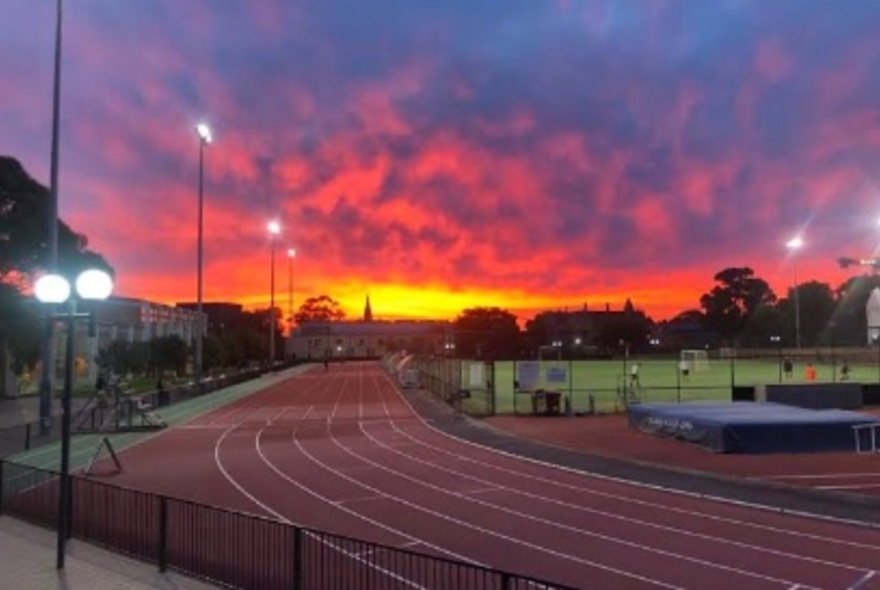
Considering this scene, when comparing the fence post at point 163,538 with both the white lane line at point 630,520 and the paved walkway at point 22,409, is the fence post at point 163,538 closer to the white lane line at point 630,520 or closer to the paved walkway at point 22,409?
the white lane line at point 630,520

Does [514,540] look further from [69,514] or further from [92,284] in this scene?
[92,284]

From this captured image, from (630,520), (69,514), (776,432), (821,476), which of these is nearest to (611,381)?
(776,432)

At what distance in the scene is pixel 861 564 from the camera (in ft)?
44.7

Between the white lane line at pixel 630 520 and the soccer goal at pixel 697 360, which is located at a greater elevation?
the soccer goal at pixel 697 360

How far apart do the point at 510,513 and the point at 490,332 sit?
117m

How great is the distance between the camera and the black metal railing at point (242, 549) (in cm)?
1096

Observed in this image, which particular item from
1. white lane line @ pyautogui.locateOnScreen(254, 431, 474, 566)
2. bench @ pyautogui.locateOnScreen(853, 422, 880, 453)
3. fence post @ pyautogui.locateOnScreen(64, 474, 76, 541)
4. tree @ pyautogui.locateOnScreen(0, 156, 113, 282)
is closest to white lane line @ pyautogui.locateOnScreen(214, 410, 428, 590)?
white lane line @ pyautogui.locateOnScreen(254, 431, 474, 566)

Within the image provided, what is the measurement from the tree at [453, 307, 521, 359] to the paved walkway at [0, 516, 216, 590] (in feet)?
352

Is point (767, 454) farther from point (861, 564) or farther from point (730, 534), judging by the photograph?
point (861, 564)

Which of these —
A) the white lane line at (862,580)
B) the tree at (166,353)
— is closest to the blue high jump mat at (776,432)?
the white lane line at (862,580)

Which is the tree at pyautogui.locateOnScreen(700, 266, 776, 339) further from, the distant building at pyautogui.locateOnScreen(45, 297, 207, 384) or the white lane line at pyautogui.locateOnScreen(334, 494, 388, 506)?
the white lane line at pyautogui.locateOnScreen(334, 494, 388, 506)

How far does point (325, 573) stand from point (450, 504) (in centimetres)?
803

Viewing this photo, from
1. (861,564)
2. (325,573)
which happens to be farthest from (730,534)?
(325,573)

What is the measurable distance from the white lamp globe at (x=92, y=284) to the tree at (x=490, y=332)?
355ft
